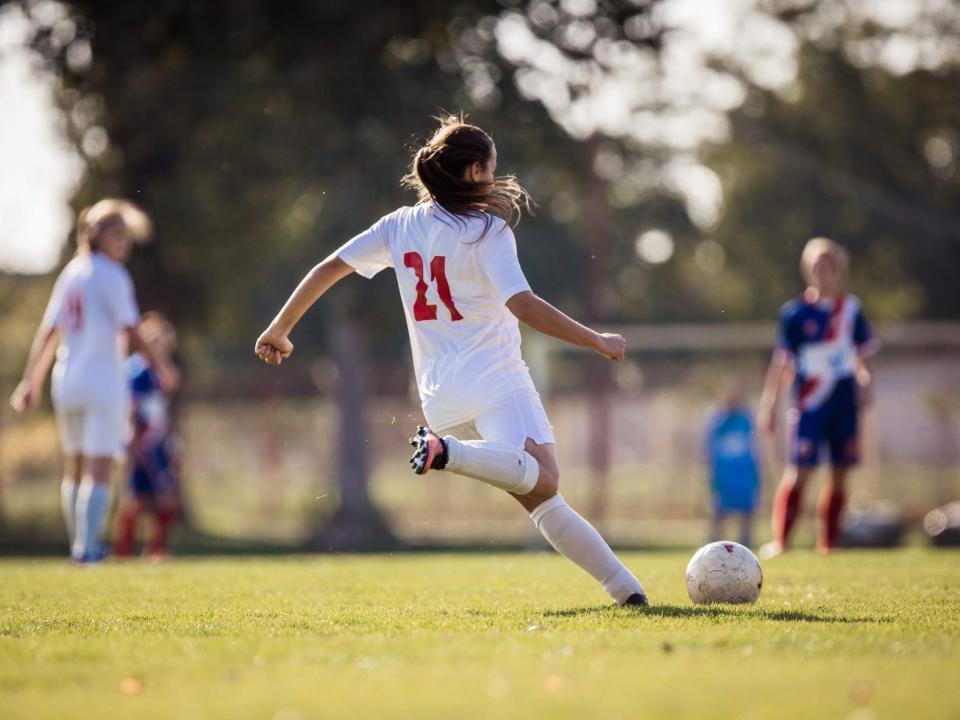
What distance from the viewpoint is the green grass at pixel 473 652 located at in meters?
3.62

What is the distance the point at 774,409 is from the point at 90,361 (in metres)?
4.92

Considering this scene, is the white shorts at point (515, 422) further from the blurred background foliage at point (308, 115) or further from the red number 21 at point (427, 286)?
the blurred background foliage at point (308, 115)

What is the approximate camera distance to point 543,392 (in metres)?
18.7

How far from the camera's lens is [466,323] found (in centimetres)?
586

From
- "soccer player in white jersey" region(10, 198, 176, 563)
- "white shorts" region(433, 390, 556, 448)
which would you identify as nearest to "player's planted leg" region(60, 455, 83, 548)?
"soccer player in white jersey" region(10, 198, 176, 563)

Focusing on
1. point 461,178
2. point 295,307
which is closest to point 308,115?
point 295,307

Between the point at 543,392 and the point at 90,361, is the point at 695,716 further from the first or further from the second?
the point at 543,392

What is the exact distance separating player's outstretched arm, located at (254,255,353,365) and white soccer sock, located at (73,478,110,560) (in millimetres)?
3928

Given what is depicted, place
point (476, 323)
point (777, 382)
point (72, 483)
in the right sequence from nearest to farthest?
1. point (476, 323)
2. point (72, 483)
3. point (777, 382)

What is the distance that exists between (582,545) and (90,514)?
4.95m

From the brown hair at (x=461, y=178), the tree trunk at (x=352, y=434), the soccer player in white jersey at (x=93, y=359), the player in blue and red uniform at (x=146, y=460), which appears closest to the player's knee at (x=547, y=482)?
the brown hair at (x=461, y=178)

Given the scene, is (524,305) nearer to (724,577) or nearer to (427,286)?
(427,286)

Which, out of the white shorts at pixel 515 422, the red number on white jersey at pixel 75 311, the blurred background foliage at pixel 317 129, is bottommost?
the white shorts at pixel 515 422

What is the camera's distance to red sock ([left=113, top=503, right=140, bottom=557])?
42.5ft
